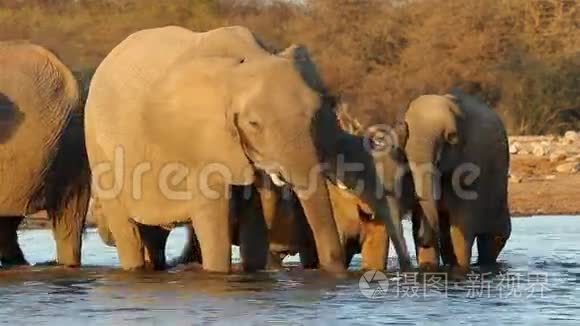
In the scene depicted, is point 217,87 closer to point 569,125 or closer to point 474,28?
point 569,125

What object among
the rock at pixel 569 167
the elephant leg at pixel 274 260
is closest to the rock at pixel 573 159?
the rock at pixel 569 167

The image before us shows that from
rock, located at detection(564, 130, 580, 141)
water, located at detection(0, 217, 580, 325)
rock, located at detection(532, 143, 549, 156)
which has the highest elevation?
rock, located at detection(564, 130, 580, 141)

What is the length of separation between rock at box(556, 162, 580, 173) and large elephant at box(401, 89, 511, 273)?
28.7ft

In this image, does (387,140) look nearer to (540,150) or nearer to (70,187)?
(70,187)

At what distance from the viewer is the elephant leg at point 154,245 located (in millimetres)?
13172

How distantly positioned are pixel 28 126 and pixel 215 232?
276cm

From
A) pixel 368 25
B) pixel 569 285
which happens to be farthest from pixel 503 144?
pixel 368 25

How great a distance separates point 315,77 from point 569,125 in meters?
19.0

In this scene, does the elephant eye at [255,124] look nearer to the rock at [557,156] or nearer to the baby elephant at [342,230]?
the baby elephant at [342,230]

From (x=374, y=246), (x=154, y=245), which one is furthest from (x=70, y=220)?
(x=374, y=246)

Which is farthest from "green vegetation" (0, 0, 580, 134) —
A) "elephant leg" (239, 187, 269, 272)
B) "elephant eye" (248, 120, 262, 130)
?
"elephant eye" (248, 120, 262, 130)

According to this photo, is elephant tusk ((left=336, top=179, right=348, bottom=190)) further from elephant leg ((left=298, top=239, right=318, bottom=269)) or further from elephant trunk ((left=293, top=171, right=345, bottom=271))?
elephant leg ((left=298, top=239, right=318, bottom=269))

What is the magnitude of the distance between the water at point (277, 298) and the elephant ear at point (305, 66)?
126cm

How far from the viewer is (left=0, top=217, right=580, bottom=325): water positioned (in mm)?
10453
